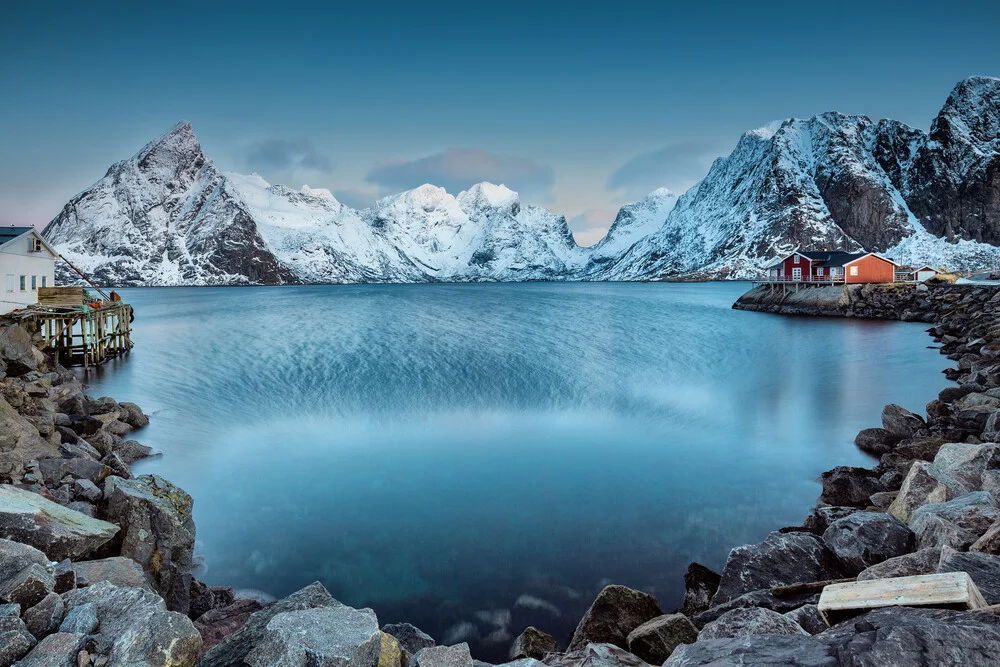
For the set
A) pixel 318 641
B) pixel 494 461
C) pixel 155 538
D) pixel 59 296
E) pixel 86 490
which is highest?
pixel 59 296

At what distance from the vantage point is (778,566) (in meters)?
7.76

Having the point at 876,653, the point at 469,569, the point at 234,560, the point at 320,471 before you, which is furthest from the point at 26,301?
the point at 876,653

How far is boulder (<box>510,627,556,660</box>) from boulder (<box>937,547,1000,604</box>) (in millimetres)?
4472

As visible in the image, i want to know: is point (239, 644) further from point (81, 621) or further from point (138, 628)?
point (81, 621)

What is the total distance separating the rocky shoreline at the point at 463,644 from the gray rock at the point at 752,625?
0.06ft

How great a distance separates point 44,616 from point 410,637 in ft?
13.0

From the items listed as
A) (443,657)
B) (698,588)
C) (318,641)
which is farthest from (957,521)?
(318,641)

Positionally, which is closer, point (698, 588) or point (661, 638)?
point (661, 638)

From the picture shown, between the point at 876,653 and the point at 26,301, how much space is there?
4379 cm

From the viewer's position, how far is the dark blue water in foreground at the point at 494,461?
9.97 meters

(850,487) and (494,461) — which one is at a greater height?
(850,487)

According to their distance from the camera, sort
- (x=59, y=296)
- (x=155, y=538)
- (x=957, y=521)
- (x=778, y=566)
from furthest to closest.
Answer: (x=59, y=296) → (x=155, y=538) → (x=778, y=566) → (x=957, y=521)

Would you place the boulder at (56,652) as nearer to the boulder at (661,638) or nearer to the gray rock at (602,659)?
the gray rock at (602,659)

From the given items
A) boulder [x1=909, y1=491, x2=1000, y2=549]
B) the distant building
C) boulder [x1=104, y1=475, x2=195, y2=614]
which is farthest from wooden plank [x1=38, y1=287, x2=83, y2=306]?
the distant building
